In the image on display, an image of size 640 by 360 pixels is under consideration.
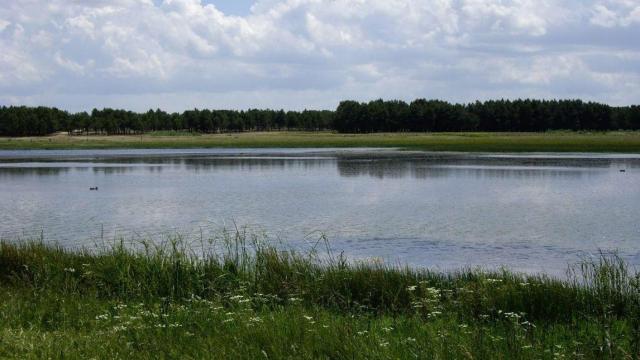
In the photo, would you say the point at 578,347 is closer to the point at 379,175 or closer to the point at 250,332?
the point at 250,332

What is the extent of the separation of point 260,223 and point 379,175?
34.4 metres

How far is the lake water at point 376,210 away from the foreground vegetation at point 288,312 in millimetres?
7186

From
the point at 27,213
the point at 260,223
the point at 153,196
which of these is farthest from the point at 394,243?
the point at 153,196

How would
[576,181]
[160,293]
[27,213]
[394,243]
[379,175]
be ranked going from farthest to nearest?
[379,175]
[576,181]
[27,213]
[394,243]
[160,293]

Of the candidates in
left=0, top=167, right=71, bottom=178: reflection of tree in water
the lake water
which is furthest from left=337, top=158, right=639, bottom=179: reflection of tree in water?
left=0, top=167, right=71, bottom=178: reflection of tree in water

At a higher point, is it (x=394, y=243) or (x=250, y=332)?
(x=250, y=332)

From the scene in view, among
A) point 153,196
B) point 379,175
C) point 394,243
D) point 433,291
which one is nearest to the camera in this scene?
point 433,291

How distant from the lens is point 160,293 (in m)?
15.2

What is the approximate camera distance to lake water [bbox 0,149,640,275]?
2703cm

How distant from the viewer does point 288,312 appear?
1200 cm

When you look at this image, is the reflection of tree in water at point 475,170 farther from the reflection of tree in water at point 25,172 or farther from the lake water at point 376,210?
the reflection of tree in water at point 25,172

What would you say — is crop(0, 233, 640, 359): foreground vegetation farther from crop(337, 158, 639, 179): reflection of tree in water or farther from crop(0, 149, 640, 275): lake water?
crop(337, 158, 639, 179): reflection of tree in water

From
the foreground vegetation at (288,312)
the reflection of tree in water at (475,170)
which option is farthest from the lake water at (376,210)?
the foreground vegetation at (288,312)

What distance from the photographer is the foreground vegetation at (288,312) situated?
9773 millimetres
